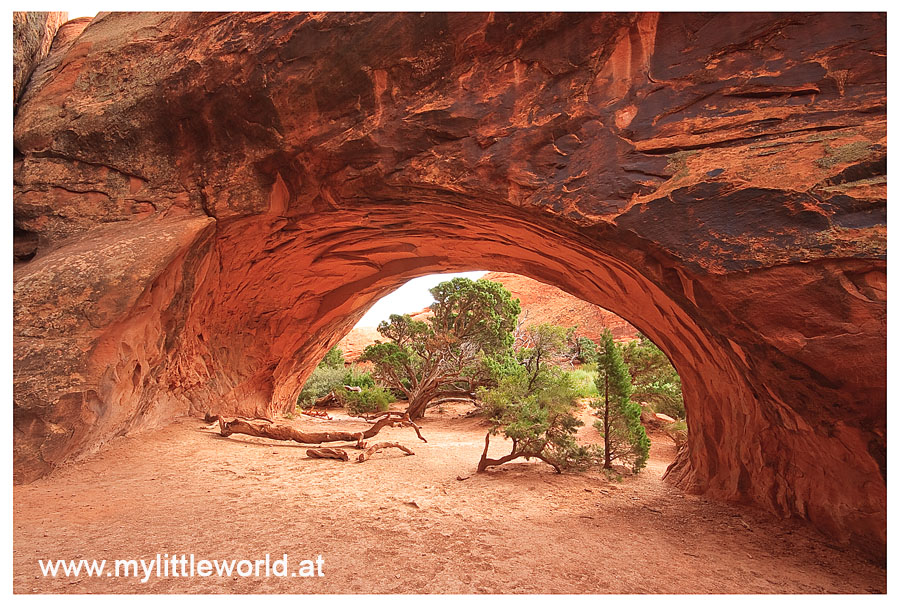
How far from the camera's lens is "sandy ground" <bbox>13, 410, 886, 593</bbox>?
2941mm

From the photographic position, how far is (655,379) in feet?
Answer: 37.5

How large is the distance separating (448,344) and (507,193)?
35.2 feet

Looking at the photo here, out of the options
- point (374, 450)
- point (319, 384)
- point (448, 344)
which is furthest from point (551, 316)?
point (374, 450)

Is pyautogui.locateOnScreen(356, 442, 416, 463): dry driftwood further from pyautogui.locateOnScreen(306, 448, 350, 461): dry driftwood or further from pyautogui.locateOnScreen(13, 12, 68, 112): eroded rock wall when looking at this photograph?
pyautogui.locateOnScreen(13, 12, 68, 112): eroded rock wall

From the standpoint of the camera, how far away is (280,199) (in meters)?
5.81

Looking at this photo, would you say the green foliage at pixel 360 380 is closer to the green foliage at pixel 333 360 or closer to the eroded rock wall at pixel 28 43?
the green foliage at pixel 333 360

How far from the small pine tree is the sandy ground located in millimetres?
455

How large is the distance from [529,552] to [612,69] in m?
4.19

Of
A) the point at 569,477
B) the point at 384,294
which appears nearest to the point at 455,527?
the point at 569,477

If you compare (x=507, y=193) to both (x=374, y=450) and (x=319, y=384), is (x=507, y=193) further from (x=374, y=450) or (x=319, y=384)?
(x=319, y=384)

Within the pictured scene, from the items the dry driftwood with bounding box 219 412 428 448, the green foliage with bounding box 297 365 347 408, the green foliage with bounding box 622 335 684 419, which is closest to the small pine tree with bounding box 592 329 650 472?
the dry driftwood with bounding box 219 412 428 448

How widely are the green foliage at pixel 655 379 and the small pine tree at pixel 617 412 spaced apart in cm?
475

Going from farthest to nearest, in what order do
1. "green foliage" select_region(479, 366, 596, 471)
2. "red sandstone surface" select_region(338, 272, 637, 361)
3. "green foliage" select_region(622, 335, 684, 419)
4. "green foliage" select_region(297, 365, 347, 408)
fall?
"red sandstone surface" select_region(338, 272, 637, 361), "green foliage" select_region(297, 365, 347, 408), "green foliage" select_region(622, 335, 684, 419), "green foliage" select_region(479, 366, 596, 471)

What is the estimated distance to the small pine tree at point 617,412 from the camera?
6.09m
